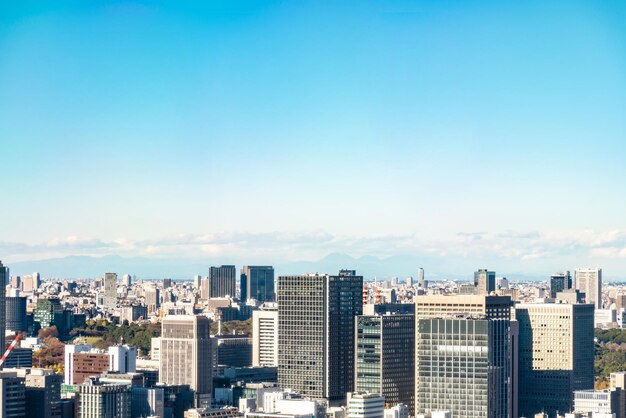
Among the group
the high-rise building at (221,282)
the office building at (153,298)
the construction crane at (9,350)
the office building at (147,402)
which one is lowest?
the office building at (147,402)

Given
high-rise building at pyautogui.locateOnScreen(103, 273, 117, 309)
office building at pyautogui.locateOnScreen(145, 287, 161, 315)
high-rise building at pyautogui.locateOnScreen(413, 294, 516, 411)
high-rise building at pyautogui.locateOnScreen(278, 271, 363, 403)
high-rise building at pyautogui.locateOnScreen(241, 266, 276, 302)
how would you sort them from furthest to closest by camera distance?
1. office building at pyautogui.locateOnScreen(145, 287, 161, 315)
2. high-rise building at pyautogui.locateOnScreen(103, 273, 117, 309)
3. high-rise building at pyautogui.locateOnScreen(241, 266, 276, 302)
4. high-rise building at pyautogui.locateOnScreen(278, 271, 363, 403)
5. high-rise building at pyautogui.locateOnScreen(413, 294, 516, 411)

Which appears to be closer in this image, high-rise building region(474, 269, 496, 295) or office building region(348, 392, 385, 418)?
office building region(348, 392, 385, 418)

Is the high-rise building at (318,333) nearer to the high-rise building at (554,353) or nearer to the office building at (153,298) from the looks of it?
the high-rise building at (554,353)

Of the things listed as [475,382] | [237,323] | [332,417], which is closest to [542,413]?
[475,382]

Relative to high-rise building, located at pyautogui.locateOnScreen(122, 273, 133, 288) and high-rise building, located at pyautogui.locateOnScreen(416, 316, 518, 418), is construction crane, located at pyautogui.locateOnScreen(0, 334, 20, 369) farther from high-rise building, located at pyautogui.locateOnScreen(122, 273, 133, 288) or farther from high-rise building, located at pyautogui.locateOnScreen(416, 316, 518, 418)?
high-rise building, located at pyautogui.locateOnScreen(122, 273, 133, 288)

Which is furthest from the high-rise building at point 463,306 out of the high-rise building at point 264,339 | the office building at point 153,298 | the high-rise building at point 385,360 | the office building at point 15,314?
the office building at point 153,298

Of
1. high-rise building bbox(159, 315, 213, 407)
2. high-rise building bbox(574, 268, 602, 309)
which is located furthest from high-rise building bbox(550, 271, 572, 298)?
high-rise building bbox(159, 315, 213, 407)

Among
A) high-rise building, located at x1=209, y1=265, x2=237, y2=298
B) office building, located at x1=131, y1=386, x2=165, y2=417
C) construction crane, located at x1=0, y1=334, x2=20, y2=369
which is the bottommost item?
office building, located at x1=131, y1=386, x2=165, y2=417
